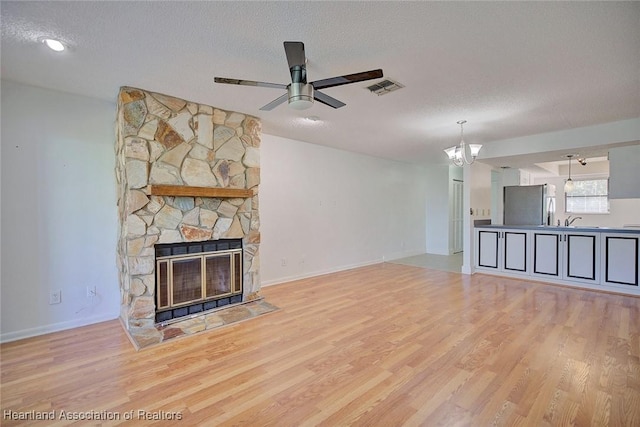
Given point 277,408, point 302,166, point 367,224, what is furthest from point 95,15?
point 367,224

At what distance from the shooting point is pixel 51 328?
295cm

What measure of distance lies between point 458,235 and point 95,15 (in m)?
8.33

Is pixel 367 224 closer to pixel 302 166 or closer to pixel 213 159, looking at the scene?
pixel 302 166

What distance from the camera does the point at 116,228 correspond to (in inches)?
131

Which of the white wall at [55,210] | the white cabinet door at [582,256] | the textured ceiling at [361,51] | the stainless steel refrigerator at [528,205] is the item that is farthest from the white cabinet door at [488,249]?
the white wall at [55,210]

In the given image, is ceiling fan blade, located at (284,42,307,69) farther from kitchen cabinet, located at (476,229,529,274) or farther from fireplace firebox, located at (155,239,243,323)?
kitchen cabinet, located at (476,229,529,274)

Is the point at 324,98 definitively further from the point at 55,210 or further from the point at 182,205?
the point at 55,210

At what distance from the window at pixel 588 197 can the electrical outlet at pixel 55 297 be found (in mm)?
10811

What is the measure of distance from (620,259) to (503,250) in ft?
4.86

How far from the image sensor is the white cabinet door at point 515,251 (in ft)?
16.8

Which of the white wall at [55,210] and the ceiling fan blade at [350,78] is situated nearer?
the ceiling fan blade at [350,78]

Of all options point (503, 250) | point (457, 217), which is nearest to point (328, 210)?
Result: point (503, 250)

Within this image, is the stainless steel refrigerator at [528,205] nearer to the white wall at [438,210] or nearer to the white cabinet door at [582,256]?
the white cabinet door at [582,256]

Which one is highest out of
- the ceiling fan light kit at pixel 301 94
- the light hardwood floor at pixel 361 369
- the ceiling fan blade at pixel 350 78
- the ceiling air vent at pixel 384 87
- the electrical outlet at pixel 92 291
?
the ceiling air vent at pixel 384 87
